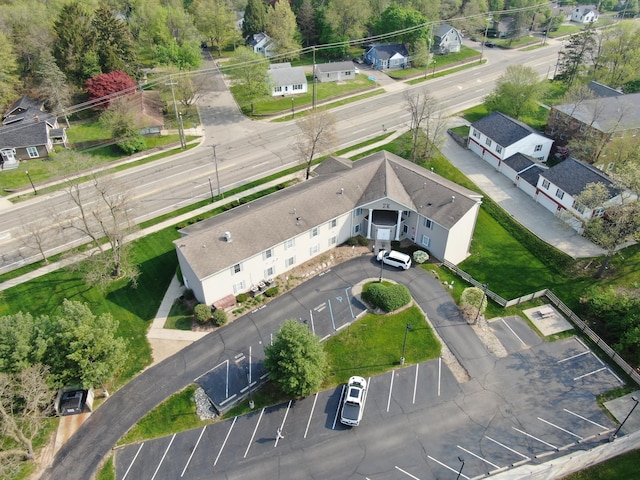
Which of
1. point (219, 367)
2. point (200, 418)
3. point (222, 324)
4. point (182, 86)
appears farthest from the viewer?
point (182, 86)

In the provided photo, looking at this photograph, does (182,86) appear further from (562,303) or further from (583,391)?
(583,391)

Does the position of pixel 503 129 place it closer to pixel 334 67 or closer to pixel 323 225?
pixel 323 225

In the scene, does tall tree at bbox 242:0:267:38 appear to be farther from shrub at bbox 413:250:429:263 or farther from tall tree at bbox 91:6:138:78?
shrub at bbox 413:250:429:263

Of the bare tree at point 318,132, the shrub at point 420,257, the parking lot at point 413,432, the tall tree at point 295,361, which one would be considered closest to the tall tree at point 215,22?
the bare tree at point 318,132

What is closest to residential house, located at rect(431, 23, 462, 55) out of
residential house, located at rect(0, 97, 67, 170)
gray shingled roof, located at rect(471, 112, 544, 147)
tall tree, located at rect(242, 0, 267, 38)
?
tall tree, located at rect(242, 0, 267, 38)

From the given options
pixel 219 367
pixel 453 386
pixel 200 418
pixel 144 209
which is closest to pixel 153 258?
pixel 144 209
